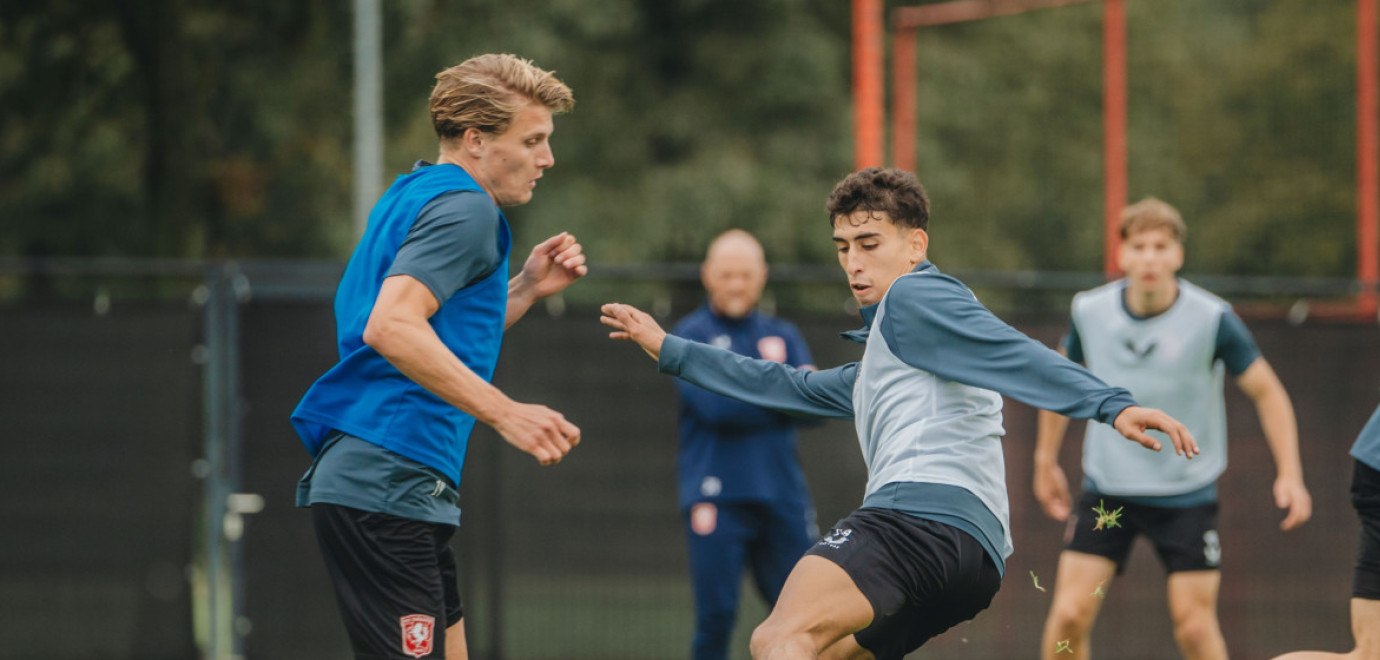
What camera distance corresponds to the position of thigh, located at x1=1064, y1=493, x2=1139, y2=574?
6.54 meters

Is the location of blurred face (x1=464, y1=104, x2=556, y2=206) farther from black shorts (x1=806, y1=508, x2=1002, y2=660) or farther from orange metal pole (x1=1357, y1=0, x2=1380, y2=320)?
orange metal pole (x1=1357, y1=0, x2=1380, y2=320)

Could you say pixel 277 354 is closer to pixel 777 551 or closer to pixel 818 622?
pixel 777 551

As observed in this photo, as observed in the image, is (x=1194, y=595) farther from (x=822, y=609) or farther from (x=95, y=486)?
(x=95, y=486)

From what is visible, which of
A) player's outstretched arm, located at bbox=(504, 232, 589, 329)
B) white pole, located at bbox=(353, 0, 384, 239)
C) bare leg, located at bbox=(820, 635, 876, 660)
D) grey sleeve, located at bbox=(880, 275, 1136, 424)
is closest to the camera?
grey sleeve, located at bbox=(880, 275, 1136, 424)

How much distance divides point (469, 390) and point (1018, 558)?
5.24 m

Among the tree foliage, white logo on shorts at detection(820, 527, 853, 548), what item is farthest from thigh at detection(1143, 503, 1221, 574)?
the tree foliage

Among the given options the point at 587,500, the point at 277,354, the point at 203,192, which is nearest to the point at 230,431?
the point at 277,354

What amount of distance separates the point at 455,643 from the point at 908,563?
130cm

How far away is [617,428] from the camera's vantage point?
8047 mm

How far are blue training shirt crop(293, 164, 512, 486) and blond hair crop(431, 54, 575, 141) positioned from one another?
154 mm

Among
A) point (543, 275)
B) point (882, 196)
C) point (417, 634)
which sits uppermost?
point (882, 196)

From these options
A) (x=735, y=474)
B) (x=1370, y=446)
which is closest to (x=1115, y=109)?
(x=735, y=474)

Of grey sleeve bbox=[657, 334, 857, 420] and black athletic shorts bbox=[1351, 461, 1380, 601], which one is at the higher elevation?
grey sleeve bbox=[657, 334, 857, 420]

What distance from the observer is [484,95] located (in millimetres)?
4020
